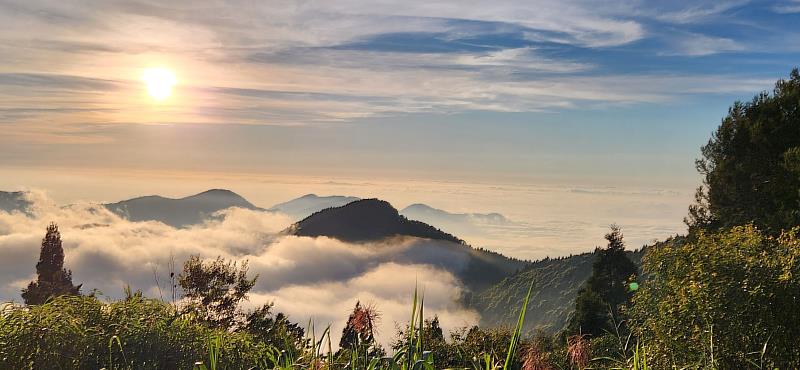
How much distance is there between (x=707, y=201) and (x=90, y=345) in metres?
31.4

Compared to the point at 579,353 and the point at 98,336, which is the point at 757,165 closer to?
the point at 579,353

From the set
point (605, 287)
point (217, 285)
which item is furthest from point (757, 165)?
point (217, 285)

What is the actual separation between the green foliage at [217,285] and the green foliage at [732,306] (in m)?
23.1

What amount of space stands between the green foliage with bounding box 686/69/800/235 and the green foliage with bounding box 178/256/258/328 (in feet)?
74.5

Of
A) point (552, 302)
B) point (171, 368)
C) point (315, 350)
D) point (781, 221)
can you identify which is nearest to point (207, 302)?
point (171, 368)

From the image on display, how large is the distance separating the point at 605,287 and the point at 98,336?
35.5 metres

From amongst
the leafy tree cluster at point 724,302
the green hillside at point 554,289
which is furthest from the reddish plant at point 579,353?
the green hillside at point 554,289

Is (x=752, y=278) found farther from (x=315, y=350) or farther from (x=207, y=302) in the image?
(x=207, y=302)

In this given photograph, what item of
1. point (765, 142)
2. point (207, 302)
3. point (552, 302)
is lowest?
point (552, 302)

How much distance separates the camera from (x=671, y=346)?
1538 cm

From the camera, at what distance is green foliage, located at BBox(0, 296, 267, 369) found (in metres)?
10.9

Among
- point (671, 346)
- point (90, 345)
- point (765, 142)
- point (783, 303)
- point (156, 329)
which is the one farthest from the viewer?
point (765, 142)

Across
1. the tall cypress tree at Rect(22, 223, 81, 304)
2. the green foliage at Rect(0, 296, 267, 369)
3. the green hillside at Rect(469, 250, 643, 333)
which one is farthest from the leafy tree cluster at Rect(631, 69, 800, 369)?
the green hillside at Rect(469, 250, 643, 333)

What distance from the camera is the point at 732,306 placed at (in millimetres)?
14250
